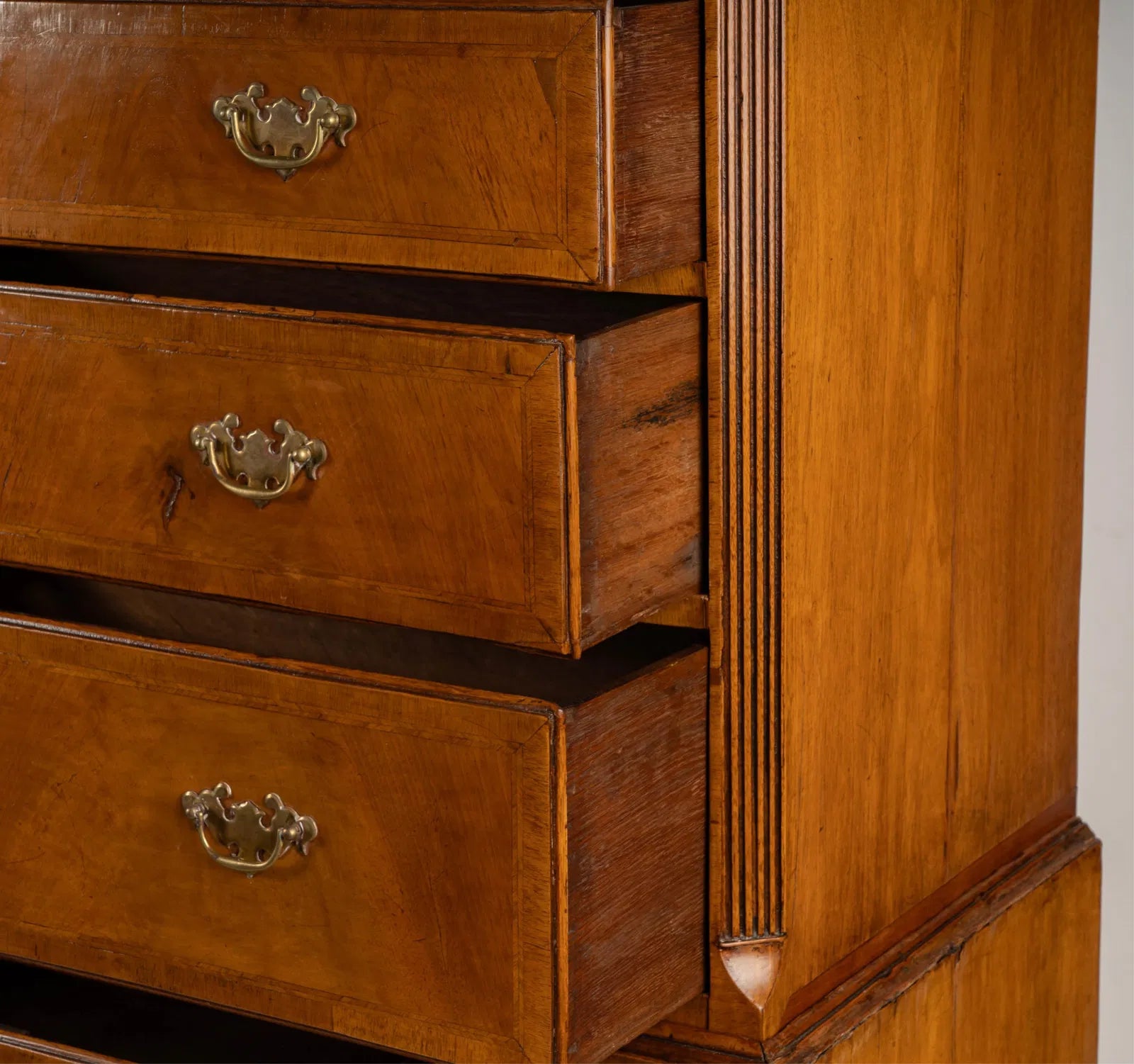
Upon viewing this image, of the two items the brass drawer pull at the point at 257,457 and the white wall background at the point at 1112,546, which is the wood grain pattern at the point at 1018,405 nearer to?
the white wall background at the point at 1112,546

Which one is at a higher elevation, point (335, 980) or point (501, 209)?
point (501, 209)

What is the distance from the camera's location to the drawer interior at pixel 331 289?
103 centimetres

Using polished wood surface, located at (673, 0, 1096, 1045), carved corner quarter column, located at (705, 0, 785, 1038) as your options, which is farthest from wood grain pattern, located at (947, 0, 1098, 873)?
carved corner quarter column, located at (705, 0, 785, 1038)

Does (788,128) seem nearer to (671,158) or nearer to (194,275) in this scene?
(671,158)

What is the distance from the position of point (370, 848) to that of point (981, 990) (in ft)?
1.47

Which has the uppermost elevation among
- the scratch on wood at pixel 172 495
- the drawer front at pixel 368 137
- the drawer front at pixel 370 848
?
the drawer front at pixel 368 137

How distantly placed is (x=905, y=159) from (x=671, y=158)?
0.65 feet

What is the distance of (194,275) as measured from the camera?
1107 mm

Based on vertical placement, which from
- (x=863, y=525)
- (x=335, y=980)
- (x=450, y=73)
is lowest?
(x=335, y=980)

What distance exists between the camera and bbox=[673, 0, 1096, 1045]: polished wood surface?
905mm

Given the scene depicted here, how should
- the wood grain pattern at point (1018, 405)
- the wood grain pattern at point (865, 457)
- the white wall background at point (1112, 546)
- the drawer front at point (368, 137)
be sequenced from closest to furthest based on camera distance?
the drawer front at point (368, 137) < the wood grain pattern at point (865, 457) < the wood grain pattern at point (1018, 405) < the white wall background at point (1112, 546)

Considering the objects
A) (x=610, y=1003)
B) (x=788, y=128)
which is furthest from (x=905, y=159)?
(x=610, y=1003)

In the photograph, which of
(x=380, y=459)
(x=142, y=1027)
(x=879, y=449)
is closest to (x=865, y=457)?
(x=879, y=449)

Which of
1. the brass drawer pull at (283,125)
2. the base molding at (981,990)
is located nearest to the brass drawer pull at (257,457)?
the brass drawer pull at (283,125)
